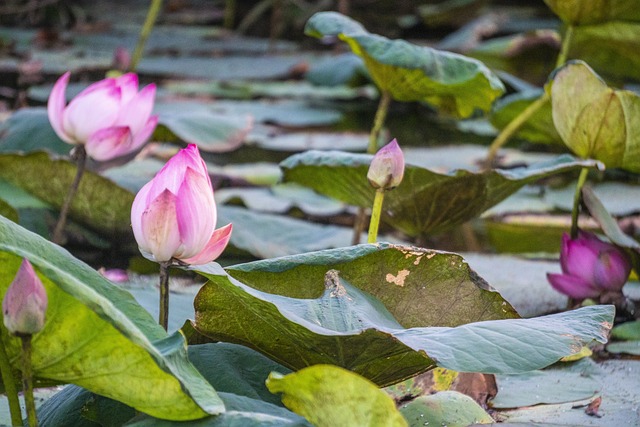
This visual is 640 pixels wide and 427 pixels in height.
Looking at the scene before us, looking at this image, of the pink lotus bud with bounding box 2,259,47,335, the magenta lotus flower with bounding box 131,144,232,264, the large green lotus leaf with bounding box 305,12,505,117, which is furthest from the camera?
the large green lotus leaf with bounding box 305,12,505,117

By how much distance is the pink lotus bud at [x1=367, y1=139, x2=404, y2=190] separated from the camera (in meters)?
0.88

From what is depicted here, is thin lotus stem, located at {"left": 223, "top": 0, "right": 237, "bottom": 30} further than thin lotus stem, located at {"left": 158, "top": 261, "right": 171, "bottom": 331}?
Yes

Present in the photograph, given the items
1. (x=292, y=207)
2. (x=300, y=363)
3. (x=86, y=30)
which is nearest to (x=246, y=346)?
(x=300, y=363)

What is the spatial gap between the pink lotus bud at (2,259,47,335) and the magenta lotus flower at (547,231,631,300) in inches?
31.5

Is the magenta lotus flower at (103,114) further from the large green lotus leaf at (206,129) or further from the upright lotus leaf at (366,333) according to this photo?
the large green lotus leaf at (206,129)

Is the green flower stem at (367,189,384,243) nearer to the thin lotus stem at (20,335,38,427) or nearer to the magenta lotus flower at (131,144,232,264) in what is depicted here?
the magenta lotus flower at (131,144,232,264)

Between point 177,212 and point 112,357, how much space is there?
12 cm

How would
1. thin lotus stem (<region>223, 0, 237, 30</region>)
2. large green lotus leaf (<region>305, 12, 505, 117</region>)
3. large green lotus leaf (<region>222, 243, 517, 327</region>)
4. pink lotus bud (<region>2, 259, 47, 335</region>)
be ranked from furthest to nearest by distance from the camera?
thin lotus stem (<region>223, 0, 237, 30</region>), large green lotus leaf (<region>305, 12, 505, 117</region>), large green lotus leaf (<region>222, 243, 517, 327</region>), pink lotus bud (<region>2, 259, 47, 335</region>)

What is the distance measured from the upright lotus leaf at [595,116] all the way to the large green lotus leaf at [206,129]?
2.42 feet

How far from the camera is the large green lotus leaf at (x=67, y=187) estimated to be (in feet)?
4.66

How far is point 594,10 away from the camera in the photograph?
1727mm

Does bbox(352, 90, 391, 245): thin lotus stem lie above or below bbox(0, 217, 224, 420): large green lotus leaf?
below

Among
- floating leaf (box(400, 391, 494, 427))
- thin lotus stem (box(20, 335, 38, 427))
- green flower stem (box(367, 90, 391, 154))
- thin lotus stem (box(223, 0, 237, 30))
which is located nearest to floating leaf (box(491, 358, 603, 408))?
floating leaf (box(400, 391, 494, 427))

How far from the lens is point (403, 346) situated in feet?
2.11
